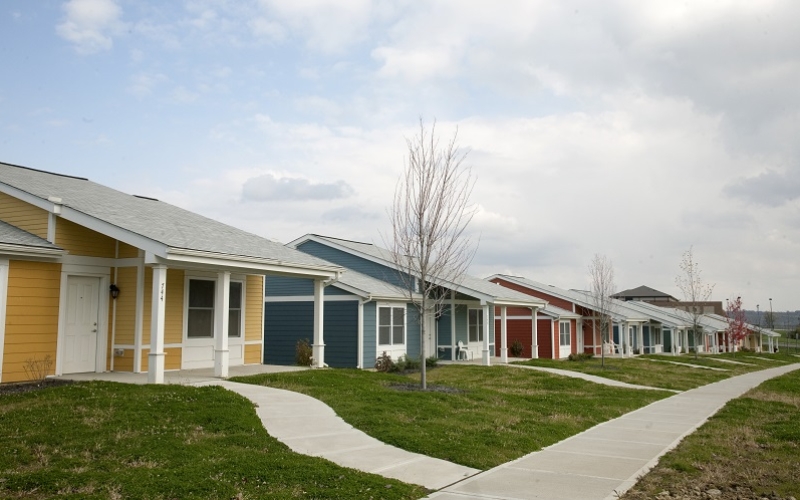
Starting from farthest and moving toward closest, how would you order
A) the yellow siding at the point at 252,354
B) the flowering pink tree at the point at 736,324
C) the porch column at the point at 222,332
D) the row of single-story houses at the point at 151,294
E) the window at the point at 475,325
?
the flowering pink tree at the point at 736,324, the window at the point at 475,325, the yellow siding at the point at 252,354, the porch column at the point at 222,332, the row of single-story houses at the point at 151,294

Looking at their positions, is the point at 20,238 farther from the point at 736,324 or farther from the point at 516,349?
the point at 736,324

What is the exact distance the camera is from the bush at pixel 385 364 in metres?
23.0

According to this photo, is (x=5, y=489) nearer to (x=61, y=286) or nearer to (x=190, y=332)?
(x=61, y=286)

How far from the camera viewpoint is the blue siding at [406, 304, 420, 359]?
2622 cm

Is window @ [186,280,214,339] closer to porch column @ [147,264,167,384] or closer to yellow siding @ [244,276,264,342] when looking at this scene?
yellow siding @ [244,276,264,342]

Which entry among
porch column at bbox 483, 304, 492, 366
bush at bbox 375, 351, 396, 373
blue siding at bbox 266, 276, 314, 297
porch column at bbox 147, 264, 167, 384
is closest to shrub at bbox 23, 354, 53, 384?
porch column at bbox 147, 264, 167, 384

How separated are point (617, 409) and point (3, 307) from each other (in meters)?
12.9

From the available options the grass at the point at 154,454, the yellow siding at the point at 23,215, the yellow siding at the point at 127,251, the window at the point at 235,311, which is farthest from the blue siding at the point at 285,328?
the grass at the point at 154,454

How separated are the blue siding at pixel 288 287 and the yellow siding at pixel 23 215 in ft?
31.1

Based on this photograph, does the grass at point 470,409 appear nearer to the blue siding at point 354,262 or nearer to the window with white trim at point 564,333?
the blue siding at point 354,262

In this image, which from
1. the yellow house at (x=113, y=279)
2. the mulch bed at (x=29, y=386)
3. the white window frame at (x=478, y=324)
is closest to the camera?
the mulch bed at (x=29, y=386)

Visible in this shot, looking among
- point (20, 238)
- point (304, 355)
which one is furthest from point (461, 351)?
point (20, 238)

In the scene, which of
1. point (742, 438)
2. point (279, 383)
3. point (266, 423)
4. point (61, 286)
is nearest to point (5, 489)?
point (266, 423)

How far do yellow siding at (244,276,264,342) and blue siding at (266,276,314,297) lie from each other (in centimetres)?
371
